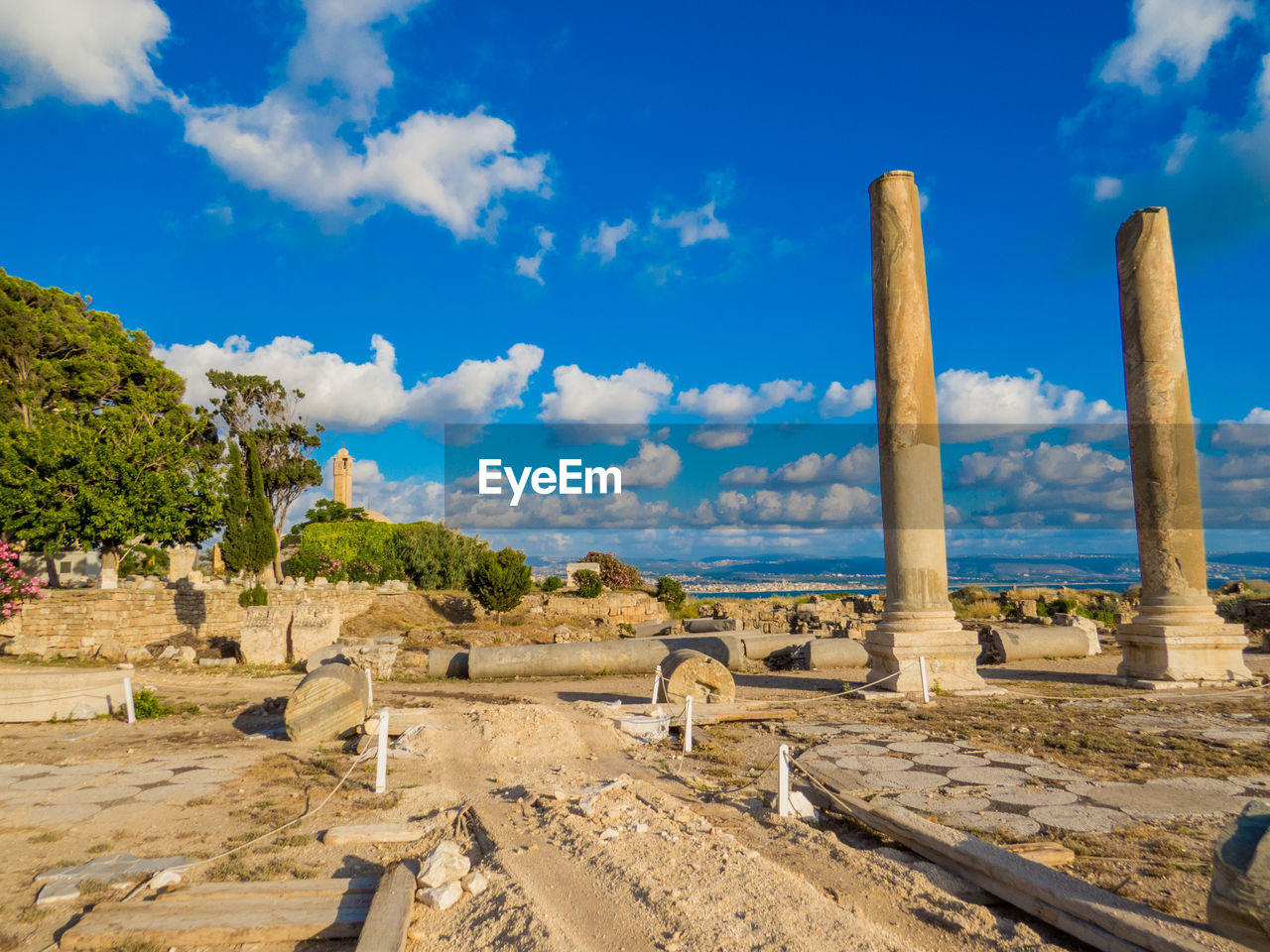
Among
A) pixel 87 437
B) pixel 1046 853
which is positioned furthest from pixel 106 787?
pixel 87 437

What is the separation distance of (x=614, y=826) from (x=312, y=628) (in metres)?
11.6

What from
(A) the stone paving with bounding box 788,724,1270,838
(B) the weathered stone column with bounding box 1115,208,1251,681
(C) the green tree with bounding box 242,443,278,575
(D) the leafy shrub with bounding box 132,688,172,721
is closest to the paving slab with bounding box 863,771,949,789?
(A) the stone paving with bounding box 788,724,1270,838

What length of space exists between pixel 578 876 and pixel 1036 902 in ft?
6.97

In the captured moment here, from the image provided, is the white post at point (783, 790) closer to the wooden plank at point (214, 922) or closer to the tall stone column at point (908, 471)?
the wooden plank at point (214, 922)

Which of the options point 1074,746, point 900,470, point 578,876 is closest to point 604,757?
point 578,876

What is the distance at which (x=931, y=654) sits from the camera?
9.45 meters

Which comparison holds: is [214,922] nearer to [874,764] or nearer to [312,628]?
[874,764]

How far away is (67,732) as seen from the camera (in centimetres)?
813

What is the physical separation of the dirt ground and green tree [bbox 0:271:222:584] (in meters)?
13.4

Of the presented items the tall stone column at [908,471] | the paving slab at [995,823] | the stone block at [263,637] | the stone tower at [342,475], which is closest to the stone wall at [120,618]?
the stone block at [263,637]

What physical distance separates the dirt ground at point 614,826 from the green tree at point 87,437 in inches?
526

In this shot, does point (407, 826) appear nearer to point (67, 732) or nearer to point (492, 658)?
point (67, 732)

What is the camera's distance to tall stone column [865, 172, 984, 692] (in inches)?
375

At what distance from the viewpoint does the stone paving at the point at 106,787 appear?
5.04 m
